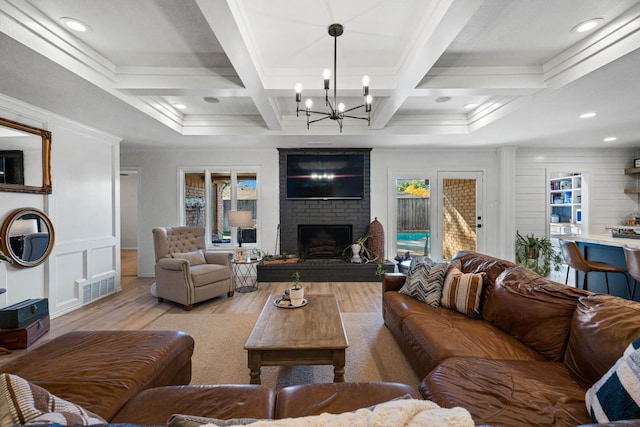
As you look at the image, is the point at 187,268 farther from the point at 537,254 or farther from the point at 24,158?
the point at 537,254

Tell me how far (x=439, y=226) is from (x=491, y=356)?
4265mm

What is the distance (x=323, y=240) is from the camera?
5645 mm

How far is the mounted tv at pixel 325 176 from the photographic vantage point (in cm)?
552

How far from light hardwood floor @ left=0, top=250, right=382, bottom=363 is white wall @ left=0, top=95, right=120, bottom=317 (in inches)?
10.9

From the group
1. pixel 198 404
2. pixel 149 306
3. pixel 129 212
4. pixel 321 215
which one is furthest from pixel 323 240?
pixel 129 212

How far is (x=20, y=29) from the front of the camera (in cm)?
196

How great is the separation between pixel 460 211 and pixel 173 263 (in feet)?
16.5

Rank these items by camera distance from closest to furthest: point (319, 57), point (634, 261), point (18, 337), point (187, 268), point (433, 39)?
1. point (433, 39)
2. point (18, 337)
3. point (319, 57)
4. point (634, 261)
5. point (187, 268)

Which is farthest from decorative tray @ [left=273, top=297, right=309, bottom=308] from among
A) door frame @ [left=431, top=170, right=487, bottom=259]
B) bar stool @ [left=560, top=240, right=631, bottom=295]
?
door frame @ [left=431, top=170, right=487, bottom=259]

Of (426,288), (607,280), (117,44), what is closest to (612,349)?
(426,288)

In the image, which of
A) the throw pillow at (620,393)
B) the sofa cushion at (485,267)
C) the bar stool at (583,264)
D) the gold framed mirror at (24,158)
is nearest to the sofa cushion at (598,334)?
the throw pillow at (620,393)

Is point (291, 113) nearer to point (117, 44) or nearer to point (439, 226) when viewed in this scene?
point (117, 44)

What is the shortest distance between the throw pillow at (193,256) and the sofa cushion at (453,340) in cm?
301

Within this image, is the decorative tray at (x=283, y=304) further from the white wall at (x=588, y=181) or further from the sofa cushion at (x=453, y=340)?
the white wall at (x=588, y=181)
